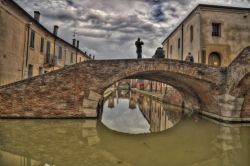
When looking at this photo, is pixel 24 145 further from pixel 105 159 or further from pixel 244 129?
pixel 244 129

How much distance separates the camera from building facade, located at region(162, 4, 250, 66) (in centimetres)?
1595

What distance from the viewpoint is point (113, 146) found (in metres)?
5.95

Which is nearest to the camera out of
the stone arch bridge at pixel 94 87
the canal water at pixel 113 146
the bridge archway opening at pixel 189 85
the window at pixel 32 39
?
the canal water at pixel 113 146

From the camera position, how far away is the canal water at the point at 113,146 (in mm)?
4691

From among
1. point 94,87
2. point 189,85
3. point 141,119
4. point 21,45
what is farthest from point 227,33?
point 21,45

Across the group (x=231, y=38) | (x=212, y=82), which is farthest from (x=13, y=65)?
(x=231, y=38)

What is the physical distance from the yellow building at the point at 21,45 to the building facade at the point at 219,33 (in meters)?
13.6

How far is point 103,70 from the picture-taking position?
9.55m

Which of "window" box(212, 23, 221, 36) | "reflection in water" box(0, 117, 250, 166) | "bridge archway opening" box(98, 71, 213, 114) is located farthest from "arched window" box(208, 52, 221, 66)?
"reflection in water" box(0, 117, 250, 166)

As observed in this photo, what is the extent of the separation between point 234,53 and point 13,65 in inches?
678

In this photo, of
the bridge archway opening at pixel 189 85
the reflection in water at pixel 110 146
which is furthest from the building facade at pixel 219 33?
the reflection in water at pixel 110 146

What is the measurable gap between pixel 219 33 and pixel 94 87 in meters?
12.5

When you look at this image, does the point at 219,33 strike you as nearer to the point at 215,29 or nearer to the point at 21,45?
the point at 215,29

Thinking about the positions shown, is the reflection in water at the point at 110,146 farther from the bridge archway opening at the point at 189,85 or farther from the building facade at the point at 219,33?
the building facade at the point at 219,33
